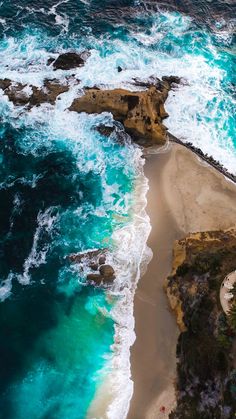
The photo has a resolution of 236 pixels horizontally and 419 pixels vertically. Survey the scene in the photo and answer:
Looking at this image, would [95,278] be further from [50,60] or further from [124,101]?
[50,60]

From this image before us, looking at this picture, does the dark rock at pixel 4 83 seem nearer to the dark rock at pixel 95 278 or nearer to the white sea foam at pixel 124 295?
the white sea foam at pixel 124 295

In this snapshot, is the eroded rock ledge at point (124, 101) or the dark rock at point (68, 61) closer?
the eroded rock ledge at point (124, 101)

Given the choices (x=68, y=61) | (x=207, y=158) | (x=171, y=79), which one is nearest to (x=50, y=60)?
(x=68, y=61)

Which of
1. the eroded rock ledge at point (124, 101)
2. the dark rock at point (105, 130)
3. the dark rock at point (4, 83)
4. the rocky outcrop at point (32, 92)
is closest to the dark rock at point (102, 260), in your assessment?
the eroded rock ledge at point (124, 101)

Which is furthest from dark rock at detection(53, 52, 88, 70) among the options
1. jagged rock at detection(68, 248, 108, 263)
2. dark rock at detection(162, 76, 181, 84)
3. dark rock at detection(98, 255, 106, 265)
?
dark rock at detection(98, 255, 106, 265)

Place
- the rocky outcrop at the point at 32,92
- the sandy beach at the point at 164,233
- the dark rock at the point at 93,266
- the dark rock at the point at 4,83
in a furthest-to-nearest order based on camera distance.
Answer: the dark rock at the point at 4,83, the rocky outcrop at the point at 32,92, the dark rock at the point at 93,266, the sandy beach at the point at 164,233
